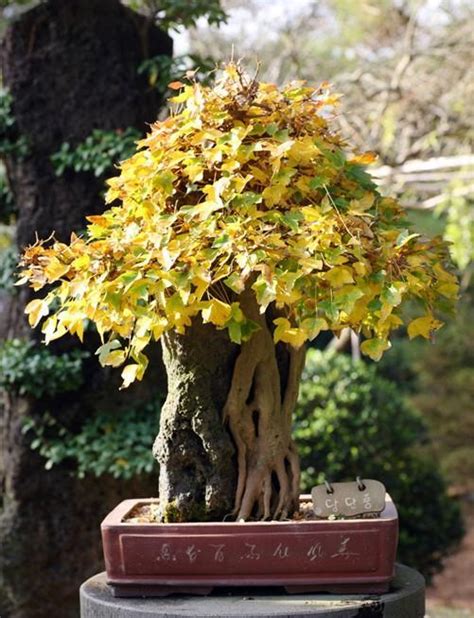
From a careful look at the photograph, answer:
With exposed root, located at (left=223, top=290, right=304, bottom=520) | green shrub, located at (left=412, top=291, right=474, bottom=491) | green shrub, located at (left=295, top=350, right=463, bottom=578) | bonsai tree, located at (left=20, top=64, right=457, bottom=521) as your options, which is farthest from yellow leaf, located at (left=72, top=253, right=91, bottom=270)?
green shrub, located at (left=412, top=291, right=474, bottom=491)

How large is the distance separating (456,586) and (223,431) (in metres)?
4.84

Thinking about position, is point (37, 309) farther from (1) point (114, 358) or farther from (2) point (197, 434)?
(2) point (197, 434)

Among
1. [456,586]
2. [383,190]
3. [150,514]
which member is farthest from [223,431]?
[456,586]

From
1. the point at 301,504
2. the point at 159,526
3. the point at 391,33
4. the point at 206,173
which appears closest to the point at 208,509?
the point at 159,526

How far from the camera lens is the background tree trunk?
3492 millimetres

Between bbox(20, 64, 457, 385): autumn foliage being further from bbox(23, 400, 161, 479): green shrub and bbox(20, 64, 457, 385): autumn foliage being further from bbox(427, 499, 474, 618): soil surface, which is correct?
bbox(427, 499, 474, 618): soil surface

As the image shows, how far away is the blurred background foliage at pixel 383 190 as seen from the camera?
340 cm

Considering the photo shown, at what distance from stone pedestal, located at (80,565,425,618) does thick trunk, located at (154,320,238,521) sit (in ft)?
0.69

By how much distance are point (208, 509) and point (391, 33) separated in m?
5.20

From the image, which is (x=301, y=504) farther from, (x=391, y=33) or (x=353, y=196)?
(x=391, y=33)

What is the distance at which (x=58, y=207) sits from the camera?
11.6 feet

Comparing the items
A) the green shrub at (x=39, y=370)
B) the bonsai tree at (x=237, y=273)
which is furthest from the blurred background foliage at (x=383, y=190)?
the bonsai tree at (x=237, y=273)

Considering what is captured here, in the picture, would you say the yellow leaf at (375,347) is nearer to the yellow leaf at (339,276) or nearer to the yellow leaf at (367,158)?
the yellow leaf at (339,276)

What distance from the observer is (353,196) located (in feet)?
7.38
